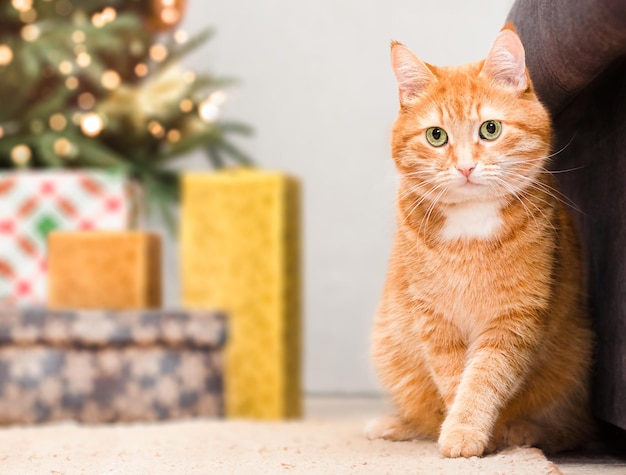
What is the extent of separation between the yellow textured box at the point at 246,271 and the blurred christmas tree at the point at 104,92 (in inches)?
9.3

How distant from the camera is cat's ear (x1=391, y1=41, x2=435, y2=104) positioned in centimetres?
85

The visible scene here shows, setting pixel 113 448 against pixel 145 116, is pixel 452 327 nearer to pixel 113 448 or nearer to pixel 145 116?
pixel 113 448

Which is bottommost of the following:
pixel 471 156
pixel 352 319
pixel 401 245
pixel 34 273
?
pixel 352 319

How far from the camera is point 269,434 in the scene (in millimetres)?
1133

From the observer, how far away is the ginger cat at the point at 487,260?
0.83 meters

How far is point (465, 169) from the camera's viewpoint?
2.68 ft

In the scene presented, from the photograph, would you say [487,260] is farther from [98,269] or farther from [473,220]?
[98,269]

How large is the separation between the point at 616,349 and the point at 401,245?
0.88 ft

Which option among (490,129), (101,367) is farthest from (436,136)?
(101,367)

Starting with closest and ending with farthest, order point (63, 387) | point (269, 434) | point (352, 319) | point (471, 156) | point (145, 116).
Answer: point (471, 156)
point (269, 434)
point (63, 387)
point (145, 116)
point (352, 319)

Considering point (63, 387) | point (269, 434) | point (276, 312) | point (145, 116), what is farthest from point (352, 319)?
point (269, 434)

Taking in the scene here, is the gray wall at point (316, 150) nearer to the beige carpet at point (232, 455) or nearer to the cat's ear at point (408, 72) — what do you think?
the beige carpet at point (232, 455)

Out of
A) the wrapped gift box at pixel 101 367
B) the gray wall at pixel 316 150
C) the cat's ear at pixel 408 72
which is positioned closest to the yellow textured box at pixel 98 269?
the wrapped gift box at pixel 101 367

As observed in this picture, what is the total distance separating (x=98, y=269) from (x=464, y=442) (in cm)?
128
